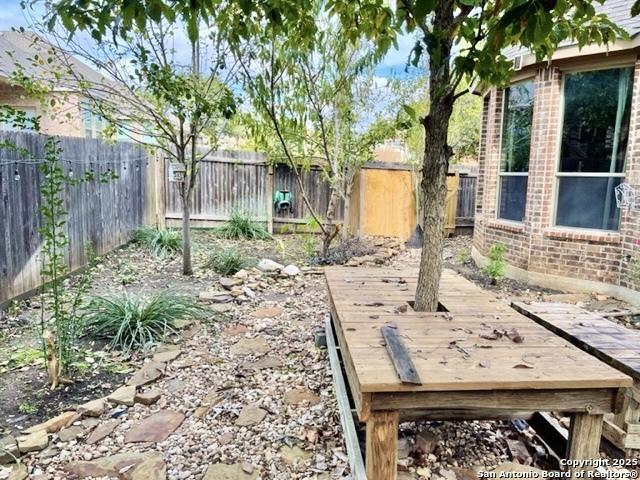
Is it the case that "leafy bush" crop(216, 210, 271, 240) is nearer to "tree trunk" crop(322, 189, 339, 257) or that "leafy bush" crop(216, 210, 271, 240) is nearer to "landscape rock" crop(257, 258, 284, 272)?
"tree trunk" crop(322, 189, 339, 257)

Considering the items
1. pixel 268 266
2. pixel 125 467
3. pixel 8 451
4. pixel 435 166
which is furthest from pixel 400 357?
pixel 268 266

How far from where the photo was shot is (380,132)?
752cm

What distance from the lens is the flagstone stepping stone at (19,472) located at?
2193mm

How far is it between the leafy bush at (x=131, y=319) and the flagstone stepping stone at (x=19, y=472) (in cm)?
138

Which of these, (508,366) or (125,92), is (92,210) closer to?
(125,92)

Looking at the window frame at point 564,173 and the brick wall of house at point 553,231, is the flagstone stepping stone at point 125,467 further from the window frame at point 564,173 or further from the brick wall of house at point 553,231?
the window frame at point 564,173

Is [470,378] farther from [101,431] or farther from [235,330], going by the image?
[235,330]

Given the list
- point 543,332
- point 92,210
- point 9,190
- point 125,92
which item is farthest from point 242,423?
point 125,92

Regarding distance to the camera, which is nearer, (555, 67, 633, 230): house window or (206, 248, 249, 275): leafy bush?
(555, 67, 633, 230): house window

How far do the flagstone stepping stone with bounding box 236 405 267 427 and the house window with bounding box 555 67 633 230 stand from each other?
15.9 ft

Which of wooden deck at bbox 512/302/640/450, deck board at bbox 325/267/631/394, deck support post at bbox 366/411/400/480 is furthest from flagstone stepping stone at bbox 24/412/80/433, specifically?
wooden deck at bbox 512/302/640/450

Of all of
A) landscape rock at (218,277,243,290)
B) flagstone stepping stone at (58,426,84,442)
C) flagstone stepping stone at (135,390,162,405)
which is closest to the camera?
flagstone stepping stone at (58,426,84,442)

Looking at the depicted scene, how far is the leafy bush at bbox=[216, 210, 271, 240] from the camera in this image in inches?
345

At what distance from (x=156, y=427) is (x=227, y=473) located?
0.69 metres
